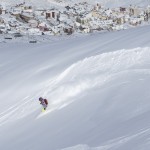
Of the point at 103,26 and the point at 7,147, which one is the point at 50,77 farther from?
the point at 103,26

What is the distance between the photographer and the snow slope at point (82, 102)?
27.3ft

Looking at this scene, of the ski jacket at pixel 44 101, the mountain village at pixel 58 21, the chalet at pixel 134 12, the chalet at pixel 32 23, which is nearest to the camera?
the ski jacket at pixel 44 101

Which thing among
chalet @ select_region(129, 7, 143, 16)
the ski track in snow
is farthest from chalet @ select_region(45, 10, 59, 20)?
the ski track in snow

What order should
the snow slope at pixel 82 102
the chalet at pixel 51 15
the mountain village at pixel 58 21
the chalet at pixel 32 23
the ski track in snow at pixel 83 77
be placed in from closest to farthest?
the snow slope at pixel 82 102 → the ski track in snow at pixel 83 77 → the mountain village at pixel 58 21 → the chalet at pixel 32 23 → the chalet at pixel 51 15

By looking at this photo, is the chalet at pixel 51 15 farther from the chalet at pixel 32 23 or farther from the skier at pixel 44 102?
the skier at pixel 44 102

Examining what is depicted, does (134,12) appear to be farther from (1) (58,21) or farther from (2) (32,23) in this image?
(2) (32,23)

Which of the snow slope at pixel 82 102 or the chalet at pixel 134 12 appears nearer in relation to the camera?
the snow slope at pixel 82 102

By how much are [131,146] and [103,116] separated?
11.1 feet

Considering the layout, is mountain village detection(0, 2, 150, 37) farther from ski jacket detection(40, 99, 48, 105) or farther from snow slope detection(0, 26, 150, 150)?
ski jacket detection(40, 99, 48, 105)

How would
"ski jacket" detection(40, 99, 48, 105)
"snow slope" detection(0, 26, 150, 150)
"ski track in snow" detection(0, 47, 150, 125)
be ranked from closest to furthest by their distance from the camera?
"snow slope" detection(0, 26, 150, 150) → "ski jacket" detection(40, 99, 48, 105) → "ski track in snow" detection(0, 47, 150, 125)

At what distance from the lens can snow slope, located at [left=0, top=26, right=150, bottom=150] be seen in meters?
8.33

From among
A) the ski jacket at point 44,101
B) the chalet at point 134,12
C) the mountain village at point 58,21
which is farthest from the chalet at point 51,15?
the ski jacket at point 44,101

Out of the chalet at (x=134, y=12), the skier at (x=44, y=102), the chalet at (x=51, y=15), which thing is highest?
the skier at (x=44, y=102)

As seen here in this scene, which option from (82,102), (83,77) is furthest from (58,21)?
(82,102)
